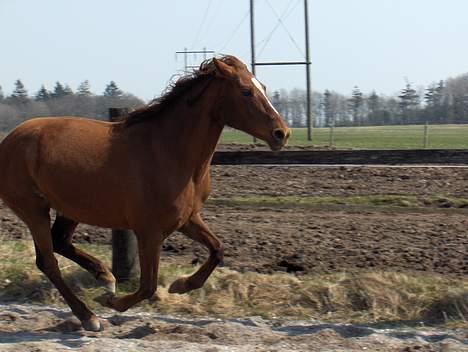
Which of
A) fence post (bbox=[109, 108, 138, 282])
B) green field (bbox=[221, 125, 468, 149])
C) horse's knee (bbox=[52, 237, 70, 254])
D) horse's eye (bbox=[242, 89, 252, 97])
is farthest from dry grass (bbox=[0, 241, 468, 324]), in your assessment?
green field (bbox=[221, 125, 468, 149])

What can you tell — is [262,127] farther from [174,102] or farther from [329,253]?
[329,253]

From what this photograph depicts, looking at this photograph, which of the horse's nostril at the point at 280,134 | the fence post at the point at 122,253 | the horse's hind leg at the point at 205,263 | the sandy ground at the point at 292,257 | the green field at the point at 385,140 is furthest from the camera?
the green field at the point at 385,140

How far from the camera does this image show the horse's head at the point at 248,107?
574cm

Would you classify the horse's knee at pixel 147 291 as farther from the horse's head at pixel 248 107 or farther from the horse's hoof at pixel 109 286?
the horse's head at pixel 248 107

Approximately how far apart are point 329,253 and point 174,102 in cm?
281

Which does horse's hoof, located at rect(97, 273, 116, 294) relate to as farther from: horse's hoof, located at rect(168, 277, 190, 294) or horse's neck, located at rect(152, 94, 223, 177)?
horse's neck, located at rect(152, 94, 223, 177)

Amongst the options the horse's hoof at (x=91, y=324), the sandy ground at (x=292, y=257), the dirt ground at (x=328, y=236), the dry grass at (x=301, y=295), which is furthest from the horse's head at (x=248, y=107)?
the dirt ground at (x=328, y=236)

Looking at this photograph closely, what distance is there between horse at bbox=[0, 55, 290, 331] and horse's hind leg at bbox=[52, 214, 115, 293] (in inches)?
1.8

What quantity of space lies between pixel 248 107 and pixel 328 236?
3467mm

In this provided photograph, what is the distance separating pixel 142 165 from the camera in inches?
233

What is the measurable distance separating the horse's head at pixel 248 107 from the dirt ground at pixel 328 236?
7.11 ft

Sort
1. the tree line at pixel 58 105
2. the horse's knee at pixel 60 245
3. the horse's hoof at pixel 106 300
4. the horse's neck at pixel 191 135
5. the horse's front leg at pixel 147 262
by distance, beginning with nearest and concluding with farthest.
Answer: the horse's front leg at pixel 147 262 < the horse's neck at pixel 191 135 < the horse's hoof at pixel 106 300 < the horse's knee at pixel 60 245 < the tree line at pixel 58 105

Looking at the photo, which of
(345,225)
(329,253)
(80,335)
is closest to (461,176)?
(345,225)

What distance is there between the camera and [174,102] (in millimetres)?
6238
